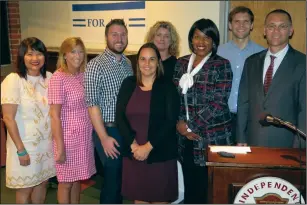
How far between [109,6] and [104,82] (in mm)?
1989

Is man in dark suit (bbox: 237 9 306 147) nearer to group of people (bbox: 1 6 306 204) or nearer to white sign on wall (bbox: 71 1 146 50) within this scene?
group of people (bbox: 1 6 306 204)

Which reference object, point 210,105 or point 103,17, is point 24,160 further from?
point 103,17

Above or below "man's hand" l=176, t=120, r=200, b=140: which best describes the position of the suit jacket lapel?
above

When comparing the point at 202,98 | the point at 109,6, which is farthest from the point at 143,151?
the point at 109,6

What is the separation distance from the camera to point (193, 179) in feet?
9.08

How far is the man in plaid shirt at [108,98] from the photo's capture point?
104 inches

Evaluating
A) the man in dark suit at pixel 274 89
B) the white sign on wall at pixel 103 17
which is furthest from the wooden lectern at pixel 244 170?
the white sign on wall at pixel 103 17

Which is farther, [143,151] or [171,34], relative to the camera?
[171,34]

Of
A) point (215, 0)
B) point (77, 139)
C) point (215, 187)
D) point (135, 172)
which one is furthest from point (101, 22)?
point (215, 187)

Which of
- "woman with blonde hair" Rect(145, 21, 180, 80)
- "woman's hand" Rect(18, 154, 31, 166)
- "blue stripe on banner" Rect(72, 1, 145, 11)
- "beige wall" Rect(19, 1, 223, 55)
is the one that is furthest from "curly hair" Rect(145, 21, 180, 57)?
"woman's hand" Rect(18, 154, 31, 166)

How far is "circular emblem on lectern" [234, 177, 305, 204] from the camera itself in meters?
1.91

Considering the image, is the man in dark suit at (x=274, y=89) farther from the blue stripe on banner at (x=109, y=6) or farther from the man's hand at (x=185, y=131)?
the blue stripe on banner at (x=109, y=6)

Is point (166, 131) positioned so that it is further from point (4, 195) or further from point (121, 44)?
point (4, 195)

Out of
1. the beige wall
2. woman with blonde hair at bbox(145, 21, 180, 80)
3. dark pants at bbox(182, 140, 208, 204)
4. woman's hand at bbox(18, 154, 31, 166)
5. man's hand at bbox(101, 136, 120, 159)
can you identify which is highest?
the beige wall
